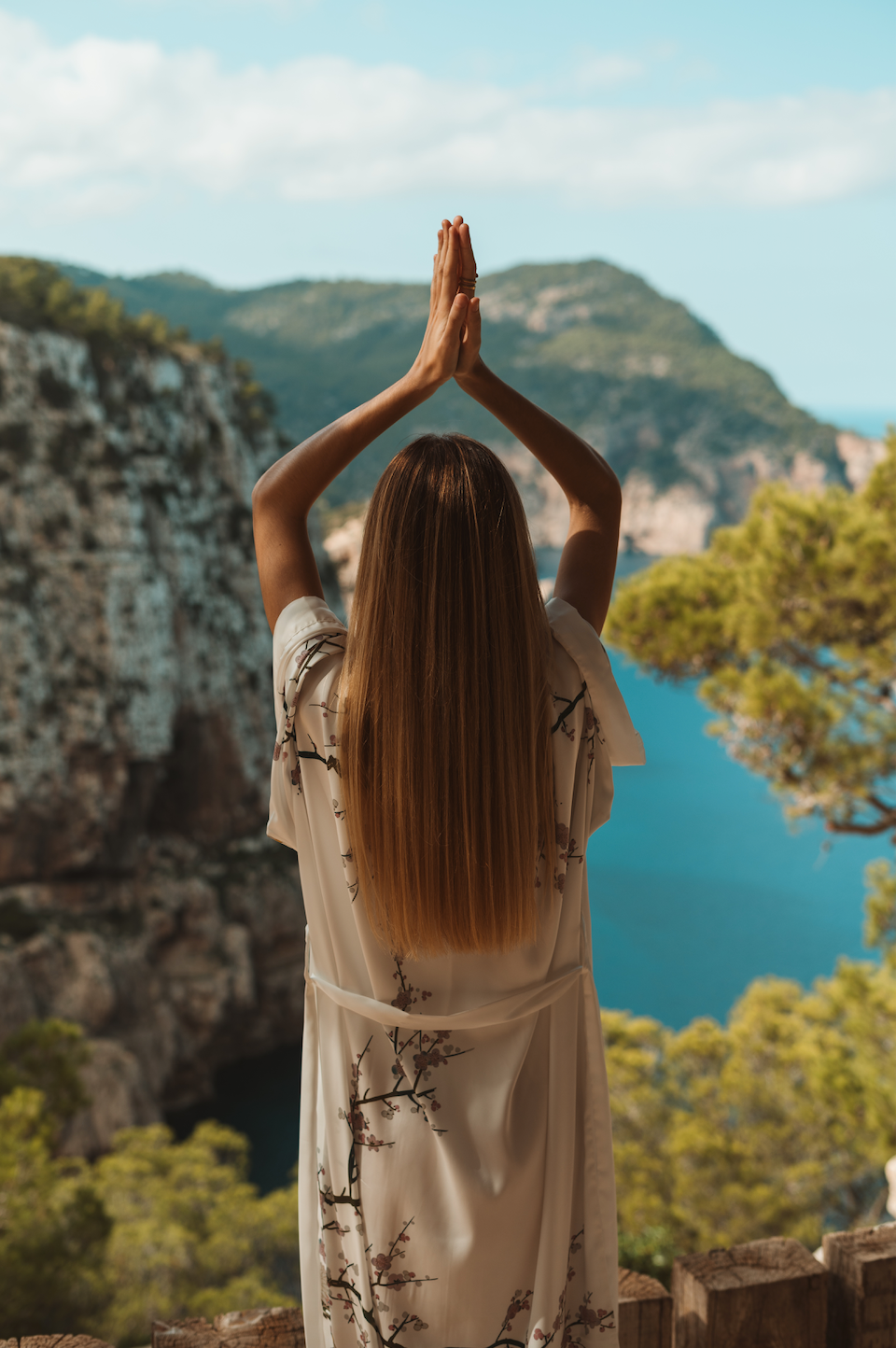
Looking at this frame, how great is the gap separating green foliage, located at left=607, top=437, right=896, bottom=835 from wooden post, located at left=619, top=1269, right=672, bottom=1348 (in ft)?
13.4

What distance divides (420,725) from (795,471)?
41406 millimetres

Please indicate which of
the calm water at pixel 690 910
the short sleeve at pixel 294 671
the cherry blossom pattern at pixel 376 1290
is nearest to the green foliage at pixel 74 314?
the calm water at pixel 690 910

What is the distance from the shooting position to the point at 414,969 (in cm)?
95

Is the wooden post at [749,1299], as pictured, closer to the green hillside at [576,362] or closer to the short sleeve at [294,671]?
the short sleeve at [294,671]

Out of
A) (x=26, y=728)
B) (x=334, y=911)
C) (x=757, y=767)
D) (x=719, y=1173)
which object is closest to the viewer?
(x=334, y=911)

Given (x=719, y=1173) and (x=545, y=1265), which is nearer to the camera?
(x=545, y=1265)

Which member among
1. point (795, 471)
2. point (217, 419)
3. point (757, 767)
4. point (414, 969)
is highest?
point (795, 471)

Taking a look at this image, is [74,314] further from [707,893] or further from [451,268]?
[451,268]

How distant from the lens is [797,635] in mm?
5152

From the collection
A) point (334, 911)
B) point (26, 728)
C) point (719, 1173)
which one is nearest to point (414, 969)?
point (334, 911)

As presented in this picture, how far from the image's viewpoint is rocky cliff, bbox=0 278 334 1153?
18422mm

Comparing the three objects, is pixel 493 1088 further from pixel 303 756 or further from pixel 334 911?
pixel 303 756

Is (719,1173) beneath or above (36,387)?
beneath

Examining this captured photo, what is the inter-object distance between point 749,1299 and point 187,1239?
10.00 meters
